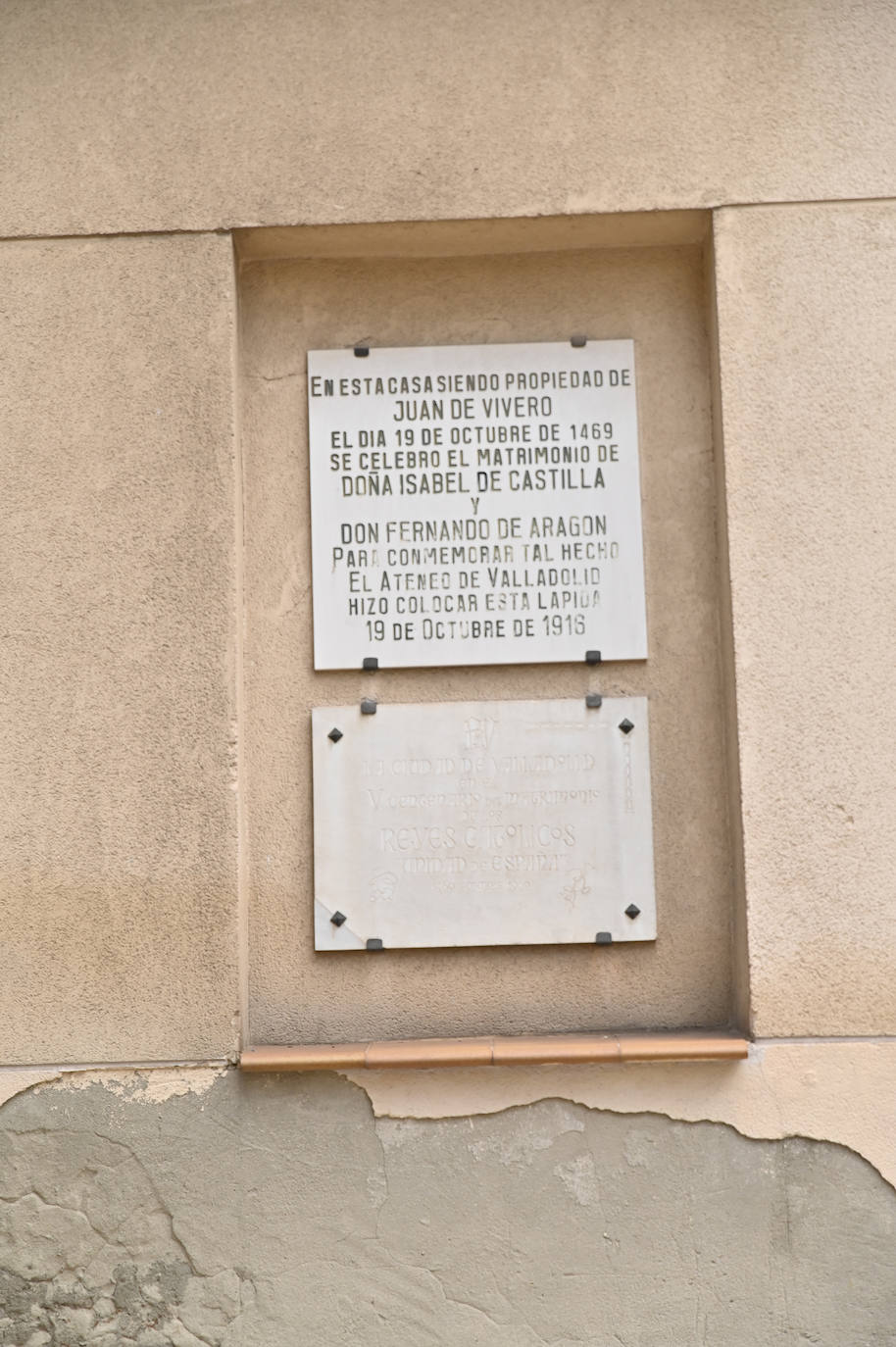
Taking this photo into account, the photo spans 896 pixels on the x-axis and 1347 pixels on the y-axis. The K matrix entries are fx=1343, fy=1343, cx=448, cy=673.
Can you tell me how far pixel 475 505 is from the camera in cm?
377

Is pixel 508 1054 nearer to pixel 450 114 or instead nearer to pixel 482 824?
pixel 482 824

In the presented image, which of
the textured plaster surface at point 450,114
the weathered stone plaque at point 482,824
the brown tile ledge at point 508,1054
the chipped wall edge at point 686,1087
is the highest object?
the textured plaster surface at point 450,114

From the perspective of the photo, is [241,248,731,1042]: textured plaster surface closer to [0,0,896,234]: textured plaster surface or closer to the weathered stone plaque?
the weathered stone plaque

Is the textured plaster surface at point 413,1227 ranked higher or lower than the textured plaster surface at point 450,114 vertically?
lower

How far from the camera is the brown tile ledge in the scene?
3396 mm

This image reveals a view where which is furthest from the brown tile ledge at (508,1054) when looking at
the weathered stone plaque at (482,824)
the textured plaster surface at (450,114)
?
the textured plaster surface at (450,114)

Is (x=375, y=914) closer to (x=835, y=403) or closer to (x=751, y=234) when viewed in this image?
(x=835, y=403)

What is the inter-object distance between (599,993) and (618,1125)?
1.21 ft

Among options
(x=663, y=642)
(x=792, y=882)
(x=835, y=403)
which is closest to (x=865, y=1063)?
(x=792, y=882)

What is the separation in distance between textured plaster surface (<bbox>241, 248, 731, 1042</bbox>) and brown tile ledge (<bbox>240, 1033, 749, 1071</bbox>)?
18 cm

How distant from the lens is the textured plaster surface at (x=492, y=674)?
366cm

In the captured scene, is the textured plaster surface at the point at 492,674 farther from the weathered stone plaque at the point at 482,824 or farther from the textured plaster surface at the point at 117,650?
the textured plaster surface at the point at 117,650

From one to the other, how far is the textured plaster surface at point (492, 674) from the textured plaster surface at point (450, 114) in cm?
26

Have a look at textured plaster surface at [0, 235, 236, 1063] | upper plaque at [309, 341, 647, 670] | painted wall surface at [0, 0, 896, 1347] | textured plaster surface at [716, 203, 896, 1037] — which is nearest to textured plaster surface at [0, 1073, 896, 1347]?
painted wall surface at [0, 0, 896, 1347]
